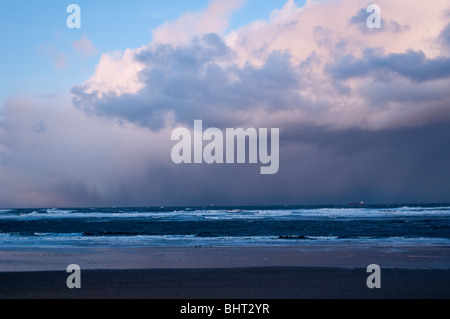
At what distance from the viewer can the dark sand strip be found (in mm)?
9102

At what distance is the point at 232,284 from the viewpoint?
10.3 metres

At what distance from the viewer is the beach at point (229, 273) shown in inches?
366

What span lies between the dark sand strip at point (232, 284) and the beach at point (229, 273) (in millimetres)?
23

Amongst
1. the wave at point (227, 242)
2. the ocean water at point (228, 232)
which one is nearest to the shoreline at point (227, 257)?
the wave at point (227, 242)

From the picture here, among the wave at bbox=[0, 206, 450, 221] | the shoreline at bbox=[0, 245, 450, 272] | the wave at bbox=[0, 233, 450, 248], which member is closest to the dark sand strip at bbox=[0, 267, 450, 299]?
the shoreline at bbox=[0, 245, 450, 272]

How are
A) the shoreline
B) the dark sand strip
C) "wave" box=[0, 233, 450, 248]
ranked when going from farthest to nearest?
1. "wave" box=[0, 233, 450, 248]
2. the shoreline
3. the dark sand strip

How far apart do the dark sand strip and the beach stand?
0.9 inches

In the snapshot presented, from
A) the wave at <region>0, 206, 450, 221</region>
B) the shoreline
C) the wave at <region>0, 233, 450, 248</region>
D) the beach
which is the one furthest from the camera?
the wave at <region>0, 206, 450, 221</region>

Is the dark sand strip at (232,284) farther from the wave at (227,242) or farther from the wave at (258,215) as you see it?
the wave at (258,215)

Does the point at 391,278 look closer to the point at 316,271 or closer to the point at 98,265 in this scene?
the point at 316,271

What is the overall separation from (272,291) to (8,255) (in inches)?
502

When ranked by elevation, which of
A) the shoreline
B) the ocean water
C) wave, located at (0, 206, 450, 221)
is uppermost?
the shoreline

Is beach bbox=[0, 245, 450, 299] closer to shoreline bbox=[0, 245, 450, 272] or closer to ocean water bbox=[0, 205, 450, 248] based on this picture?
shoreline bbox=[0, 245, 450, 272]

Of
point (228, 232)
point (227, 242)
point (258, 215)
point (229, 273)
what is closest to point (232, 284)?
point (229, 273)
